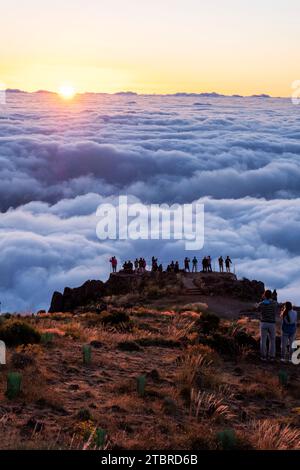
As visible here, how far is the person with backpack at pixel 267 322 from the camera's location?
11859 mm

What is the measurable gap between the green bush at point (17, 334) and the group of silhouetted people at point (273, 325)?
437 cm

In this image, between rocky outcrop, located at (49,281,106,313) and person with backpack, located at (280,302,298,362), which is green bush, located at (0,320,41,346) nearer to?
person with backpack, located at (280,302,298,362)

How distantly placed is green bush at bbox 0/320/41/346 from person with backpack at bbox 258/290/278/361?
4342 mm

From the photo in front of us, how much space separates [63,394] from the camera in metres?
9.02

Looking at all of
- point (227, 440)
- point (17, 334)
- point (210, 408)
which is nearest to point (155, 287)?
point (17, 334)

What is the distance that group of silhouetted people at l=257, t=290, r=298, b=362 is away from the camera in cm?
1191

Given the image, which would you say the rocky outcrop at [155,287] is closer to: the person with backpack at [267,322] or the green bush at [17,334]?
the person with backpack at [267,322]

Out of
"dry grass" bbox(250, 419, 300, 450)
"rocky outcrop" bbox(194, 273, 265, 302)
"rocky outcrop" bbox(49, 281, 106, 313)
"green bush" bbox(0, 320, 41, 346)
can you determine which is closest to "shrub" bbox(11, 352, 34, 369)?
"green bush" bbox(0, 320, 41, 346)

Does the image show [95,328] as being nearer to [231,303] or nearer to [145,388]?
[145,388]

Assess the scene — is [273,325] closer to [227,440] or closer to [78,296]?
[227,440]

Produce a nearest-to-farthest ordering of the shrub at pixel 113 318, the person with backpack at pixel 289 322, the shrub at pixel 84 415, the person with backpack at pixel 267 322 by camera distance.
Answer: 1. the shrub at pixel 84 415
2. the person with backpack at pixel 267 322
3. the person with backpack at pixel 289 322
4. the shrub at pixel 113 318

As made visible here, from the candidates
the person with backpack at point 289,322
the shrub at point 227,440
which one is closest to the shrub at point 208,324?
the person with backpack at point 289,322

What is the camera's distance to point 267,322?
12109mm

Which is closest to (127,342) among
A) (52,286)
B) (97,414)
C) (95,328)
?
(95,328)
